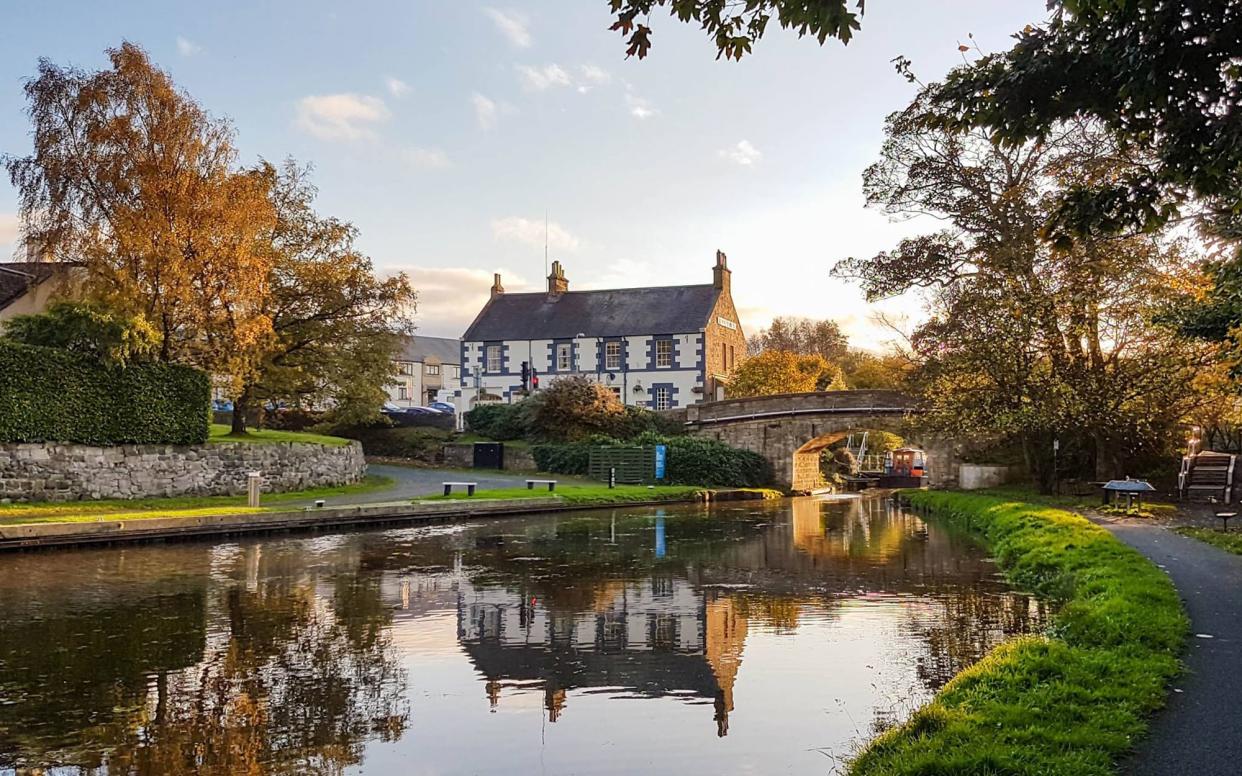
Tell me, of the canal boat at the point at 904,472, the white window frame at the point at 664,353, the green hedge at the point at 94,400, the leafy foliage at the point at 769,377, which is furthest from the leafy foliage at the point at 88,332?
the canal boat at the point at 904,472

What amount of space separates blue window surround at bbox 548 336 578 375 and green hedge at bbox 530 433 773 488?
13.4 meters

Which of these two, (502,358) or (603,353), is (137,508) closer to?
(603,353)

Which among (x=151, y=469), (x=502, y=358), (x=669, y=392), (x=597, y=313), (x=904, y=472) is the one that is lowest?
(x=904, y=472)

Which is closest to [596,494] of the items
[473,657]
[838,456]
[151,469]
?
[151,469]

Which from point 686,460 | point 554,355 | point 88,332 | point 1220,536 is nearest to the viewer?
point 1220,536

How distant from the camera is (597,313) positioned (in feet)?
178

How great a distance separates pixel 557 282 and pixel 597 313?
4.49m

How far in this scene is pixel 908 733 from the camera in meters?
5.37

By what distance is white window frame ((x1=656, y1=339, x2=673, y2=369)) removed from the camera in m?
51.5

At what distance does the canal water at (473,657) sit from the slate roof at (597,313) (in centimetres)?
3641

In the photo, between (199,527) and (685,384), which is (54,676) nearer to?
(199,527)

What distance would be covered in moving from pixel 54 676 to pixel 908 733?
649 centimetres

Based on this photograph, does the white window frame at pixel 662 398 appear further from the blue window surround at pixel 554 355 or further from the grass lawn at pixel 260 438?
the grass lawn at pixel 260 438

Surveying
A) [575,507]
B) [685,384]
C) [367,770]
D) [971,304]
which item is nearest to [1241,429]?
[971,304]
